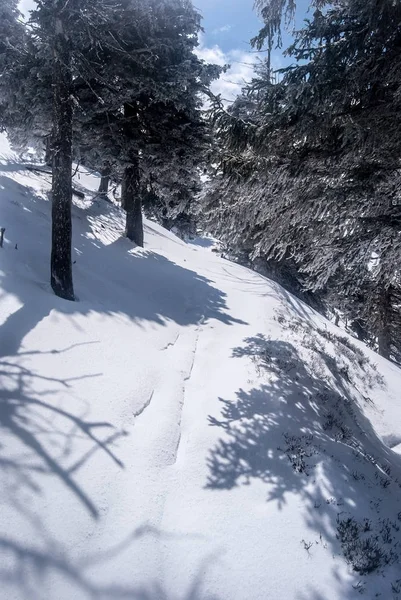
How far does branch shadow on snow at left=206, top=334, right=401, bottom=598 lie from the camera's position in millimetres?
3809

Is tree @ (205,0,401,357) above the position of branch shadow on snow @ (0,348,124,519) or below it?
above

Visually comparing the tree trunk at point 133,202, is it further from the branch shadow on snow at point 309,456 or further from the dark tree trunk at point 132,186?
the branch shadow on snow at point 309,456

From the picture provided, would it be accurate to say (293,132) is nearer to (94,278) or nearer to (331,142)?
(331,142)

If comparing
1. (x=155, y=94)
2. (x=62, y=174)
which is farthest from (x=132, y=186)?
(x=62, y=174)

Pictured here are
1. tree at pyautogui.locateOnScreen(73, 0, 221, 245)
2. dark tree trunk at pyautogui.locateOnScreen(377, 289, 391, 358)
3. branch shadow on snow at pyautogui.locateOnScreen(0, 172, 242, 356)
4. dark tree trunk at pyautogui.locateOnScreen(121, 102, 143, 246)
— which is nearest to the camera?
branch shadow on snow at pyautogui.locateOnScreen(0, 172, 242, 356)

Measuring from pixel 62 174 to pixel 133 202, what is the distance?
727cm

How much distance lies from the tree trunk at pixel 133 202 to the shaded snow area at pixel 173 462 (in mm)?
6349

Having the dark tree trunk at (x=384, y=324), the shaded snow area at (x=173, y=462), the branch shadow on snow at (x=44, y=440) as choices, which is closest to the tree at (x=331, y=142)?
the shaded snow area at (x=173, y=462)

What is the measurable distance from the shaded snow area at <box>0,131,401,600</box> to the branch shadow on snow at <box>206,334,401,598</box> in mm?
23

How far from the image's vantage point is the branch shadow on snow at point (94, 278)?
6.50 metres

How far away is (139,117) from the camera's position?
12.9 m

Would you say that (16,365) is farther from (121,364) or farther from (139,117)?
(139,117)

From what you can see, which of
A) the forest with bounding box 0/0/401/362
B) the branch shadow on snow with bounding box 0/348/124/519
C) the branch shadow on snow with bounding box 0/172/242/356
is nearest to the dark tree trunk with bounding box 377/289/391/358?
the branch shadow on snow with bounding box 0/172/242/356

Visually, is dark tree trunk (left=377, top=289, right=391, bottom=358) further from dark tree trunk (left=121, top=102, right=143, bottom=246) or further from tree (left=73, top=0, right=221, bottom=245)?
dark tree trunk (left=121, top=102, right=143, bottom=246)
